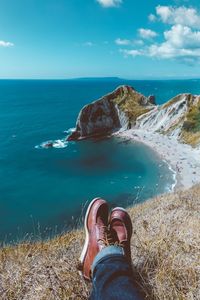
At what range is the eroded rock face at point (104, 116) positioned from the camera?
65.4 m

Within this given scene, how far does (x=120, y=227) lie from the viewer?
3.36 metres

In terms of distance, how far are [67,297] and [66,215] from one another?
2814 cm

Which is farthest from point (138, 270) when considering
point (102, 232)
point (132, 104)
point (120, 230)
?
point (132, 104)

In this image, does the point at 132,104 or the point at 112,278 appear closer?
the point at 112,278

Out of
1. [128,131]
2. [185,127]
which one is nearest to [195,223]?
[185,127]

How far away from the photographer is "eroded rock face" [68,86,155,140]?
65.4m

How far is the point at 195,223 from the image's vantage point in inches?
163

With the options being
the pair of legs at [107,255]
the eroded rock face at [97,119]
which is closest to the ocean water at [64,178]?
the eroded rock face at [97,119]

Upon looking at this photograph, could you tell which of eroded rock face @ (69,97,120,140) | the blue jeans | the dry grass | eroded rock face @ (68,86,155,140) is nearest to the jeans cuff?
the blue jeans

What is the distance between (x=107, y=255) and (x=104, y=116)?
217ft

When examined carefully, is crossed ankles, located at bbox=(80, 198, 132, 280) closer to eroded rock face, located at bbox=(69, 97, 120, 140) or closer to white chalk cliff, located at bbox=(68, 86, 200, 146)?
white chalk cliff, located at bbox=(68, 86, 200, 146)

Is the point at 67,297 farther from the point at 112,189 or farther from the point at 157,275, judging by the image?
the point at 112,189

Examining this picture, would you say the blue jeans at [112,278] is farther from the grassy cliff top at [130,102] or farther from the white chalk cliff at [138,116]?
the grassy cliff top at [130,102]

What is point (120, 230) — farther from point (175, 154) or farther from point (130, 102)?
point (130, 102)
